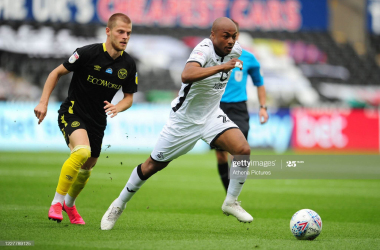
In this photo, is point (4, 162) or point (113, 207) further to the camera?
point (4, 162)

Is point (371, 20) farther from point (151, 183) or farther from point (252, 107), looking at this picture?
point (151, 183)

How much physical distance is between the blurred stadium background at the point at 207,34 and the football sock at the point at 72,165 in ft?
52.0

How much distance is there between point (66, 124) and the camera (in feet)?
19.7

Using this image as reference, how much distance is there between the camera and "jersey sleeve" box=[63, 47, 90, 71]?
5.94 metres

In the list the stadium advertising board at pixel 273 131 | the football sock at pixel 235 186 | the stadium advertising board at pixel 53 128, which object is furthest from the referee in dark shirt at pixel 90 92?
the stadium advertising board at pixel 273 131

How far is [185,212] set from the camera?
7375mm

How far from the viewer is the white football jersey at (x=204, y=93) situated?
5750 mm

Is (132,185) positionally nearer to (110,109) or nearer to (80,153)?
(80,153)

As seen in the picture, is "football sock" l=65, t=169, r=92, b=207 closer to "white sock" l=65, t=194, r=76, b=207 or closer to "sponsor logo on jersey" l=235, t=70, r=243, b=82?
"white sock" l=65, t=194, r=76, b=207

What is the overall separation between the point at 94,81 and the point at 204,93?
1266mm

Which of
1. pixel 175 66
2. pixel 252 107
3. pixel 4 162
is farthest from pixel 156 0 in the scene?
pixel 4 162

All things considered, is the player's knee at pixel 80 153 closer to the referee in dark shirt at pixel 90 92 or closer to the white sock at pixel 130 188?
the referee in dark shirt at pixel 90 92

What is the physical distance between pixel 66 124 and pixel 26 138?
1224 cm

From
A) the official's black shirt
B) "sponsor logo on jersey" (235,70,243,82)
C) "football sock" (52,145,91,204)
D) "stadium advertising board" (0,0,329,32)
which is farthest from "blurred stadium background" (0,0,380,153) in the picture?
"football sock" (52,145,91,204)
